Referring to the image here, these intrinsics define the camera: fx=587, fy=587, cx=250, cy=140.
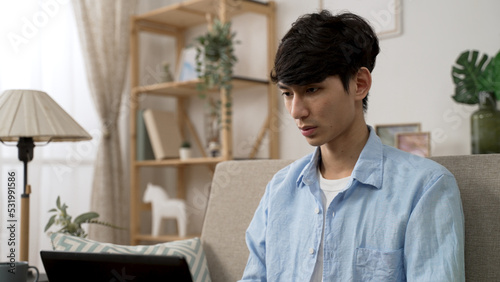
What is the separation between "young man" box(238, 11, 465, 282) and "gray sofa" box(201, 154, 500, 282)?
0.45ft

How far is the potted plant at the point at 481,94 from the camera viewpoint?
2.30 meters

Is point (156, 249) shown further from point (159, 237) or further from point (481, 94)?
point (159, 237)

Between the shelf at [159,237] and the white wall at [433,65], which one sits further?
the shelf at [159,237]

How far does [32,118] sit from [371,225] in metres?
1.13

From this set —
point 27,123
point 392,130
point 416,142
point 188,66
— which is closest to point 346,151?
point 27,123

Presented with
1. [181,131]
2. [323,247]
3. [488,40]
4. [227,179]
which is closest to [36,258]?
[181,131]

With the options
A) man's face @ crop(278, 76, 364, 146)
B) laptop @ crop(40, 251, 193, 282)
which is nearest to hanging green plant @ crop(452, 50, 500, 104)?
man's face @ crop(278, 76, 364, 146)

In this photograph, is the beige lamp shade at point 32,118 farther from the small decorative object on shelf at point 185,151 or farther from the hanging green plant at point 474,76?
the hanging green plant at point 474,76

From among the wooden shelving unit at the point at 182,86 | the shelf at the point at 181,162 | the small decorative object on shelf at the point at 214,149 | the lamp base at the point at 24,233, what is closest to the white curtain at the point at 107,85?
the wooden shelving unit at the point at 182,86

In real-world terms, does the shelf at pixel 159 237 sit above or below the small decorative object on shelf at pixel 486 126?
below

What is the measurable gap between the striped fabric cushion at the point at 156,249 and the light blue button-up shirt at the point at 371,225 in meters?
0.25

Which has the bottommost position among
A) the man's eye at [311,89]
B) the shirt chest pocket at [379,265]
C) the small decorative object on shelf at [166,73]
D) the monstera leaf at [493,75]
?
the shirt chest pocket at [379,265]

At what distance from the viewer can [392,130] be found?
2.73 meters

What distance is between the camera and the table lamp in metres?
1.78
